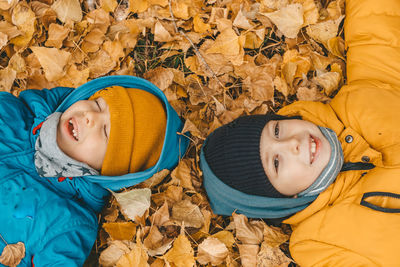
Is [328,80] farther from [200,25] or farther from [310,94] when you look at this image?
[200,25]

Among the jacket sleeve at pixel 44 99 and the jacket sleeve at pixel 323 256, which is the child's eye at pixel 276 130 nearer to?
the jacket sleeve at pixel 323 256

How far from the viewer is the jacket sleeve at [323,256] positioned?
4.39 feet

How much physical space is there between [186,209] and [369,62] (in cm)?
110

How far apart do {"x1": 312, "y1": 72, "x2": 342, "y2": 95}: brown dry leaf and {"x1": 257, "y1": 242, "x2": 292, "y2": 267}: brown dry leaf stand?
817mm

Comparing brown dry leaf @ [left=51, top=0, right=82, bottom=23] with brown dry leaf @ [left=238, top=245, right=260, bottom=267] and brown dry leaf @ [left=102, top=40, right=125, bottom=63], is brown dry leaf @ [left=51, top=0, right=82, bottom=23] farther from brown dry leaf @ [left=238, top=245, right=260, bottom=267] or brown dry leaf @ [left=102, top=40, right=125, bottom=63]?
brown dry leaf @ [left=238, top=245, right=260, bottom=267]

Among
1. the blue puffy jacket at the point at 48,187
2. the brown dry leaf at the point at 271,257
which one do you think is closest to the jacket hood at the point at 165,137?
the blue puffy jacket at the point at 48,187

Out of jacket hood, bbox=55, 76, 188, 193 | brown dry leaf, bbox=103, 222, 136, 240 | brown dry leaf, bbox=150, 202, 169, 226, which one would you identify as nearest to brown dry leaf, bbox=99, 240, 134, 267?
brown dry leaf, bbox=103, 222, 136, 240

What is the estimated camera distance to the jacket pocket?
4.39ft

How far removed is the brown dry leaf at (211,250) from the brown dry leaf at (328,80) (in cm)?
91

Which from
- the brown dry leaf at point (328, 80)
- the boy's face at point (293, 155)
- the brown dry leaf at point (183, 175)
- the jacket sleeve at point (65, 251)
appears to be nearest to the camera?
the boy's face at point (293, 155)

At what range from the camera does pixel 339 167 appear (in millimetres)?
1382

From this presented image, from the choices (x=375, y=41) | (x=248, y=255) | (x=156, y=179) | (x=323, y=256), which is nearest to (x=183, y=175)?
(x=156, y=179)

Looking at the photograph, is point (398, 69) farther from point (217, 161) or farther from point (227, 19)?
point (217, 161)

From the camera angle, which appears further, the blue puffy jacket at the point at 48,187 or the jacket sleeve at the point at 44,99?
the jacket sleeve at the point at 44,99
